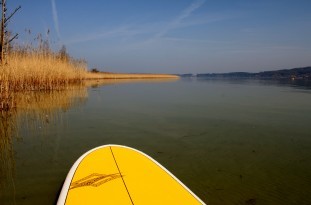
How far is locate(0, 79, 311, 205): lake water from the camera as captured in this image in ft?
9.58

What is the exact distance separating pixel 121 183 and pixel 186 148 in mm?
2145

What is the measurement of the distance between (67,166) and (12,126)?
2.83 meters

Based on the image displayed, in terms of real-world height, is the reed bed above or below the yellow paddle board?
above

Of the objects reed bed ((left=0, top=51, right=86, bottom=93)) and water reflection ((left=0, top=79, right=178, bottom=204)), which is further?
reed bed ((left=0, top=51, right=86, bottom=93))

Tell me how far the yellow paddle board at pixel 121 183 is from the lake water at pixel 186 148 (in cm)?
41

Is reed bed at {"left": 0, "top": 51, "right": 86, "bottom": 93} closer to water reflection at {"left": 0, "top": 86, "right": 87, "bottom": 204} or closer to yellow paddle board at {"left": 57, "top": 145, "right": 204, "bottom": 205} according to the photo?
water reflection at {"left": 0, "top": 86, "right": 87, "bottom": 204}

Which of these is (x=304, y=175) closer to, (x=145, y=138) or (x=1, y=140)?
(x=145, y=138)

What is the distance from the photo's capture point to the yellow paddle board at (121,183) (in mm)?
2158

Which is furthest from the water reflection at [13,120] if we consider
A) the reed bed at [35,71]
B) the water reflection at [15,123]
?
the reed bed at [35,71]

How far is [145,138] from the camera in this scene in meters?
5.00

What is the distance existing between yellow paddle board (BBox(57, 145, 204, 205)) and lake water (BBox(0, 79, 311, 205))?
16.2 inches

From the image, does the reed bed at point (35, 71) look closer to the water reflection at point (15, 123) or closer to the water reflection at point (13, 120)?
the water reflection at point (13, 120)

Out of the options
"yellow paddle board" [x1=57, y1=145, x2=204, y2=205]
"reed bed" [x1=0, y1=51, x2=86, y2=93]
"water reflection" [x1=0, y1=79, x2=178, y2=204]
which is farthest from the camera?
"reed bed" [x1=0, y1=51, x2=86, y2=93]

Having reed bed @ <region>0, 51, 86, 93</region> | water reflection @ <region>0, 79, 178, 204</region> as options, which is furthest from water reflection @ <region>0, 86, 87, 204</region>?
reed bed @ <region>0, 51, 86, 93</region>
